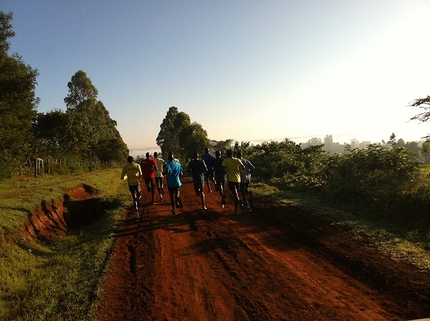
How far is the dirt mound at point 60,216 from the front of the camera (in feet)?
32.9

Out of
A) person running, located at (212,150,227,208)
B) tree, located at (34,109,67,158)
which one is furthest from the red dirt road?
tree, located at (34,109,67,158)

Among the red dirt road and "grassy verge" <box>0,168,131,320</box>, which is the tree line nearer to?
"grassy verge" <box>0,168,131,320</box>

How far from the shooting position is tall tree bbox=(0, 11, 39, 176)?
1925 centimetres

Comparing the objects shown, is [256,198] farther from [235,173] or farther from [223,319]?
[223,319]

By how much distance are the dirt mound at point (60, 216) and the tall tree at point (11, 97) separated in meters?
8.84

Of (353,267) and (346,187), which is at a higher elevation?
(346,187)

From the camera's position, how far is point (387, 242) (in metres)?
6.93

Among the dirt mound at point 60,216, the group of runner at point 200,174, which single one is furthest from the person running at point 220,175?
the dirt mound at point 60,216

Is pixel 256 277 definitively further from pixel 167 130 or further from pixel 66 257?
pixel 167 130

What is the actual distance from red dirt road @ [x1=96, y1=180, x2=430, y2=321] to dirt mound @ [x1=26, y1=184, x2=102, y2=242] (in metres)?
3.44

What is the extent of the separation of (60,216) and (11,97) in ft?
39.0

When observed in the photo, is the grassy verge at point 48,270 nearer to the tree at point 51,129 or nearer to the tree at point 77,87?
the tree at point 51,129

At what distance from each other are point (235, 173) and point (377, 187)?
17.3ft

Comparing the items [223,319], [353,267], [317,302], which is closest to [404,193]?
[353,267]
